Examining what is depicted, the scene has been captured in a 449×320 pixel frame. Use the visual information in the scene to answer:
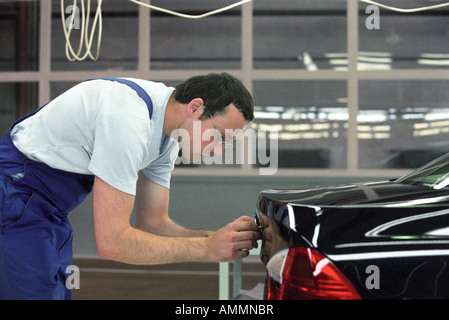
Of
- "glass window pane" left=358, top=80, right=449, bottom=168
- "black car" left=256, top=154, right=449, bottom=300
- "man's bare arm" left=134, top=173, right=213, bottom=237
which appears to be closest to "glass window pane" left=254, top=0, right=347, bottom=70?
"glass window pane" left=358, top=80, right=449, bottom=168

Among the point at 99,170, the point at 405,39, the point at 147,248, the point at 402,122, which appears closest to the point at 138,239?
the point at 147,248

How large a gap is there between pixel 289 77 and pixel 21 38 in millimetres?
3049

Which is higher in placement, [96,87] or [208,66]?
[208,66]

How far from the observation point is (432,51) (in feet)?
15.2

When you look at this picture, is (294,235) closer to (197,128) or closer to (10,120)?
(197,128)

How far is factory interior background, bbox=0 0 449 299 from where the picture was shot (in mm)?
4480

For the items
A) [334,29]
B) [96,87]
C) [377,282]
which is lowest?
[377,282]

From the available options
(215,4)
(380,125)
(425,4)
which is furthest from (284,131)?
(425,4)

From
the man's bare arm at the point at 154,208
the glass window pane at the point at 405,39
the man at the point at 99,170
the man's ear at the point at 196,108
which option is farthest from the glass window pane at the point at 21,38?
the man's ear at the point at 196,108

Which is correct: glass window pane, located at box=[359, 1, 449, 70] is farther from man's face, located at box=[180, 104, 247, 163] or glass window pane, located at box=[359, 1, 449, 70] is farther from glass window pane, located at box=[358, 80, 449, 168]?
man's face, located at box=[180, 104, 247, 163]

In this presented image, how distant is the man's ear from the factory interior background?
3.28 meters

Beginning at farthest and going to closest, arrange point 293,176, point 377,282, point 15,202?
point 293,176 → point 15,202 → point 377,282

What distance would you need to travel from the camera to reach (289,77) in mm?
4551

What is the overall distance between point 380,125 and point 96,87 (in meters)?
4.02
